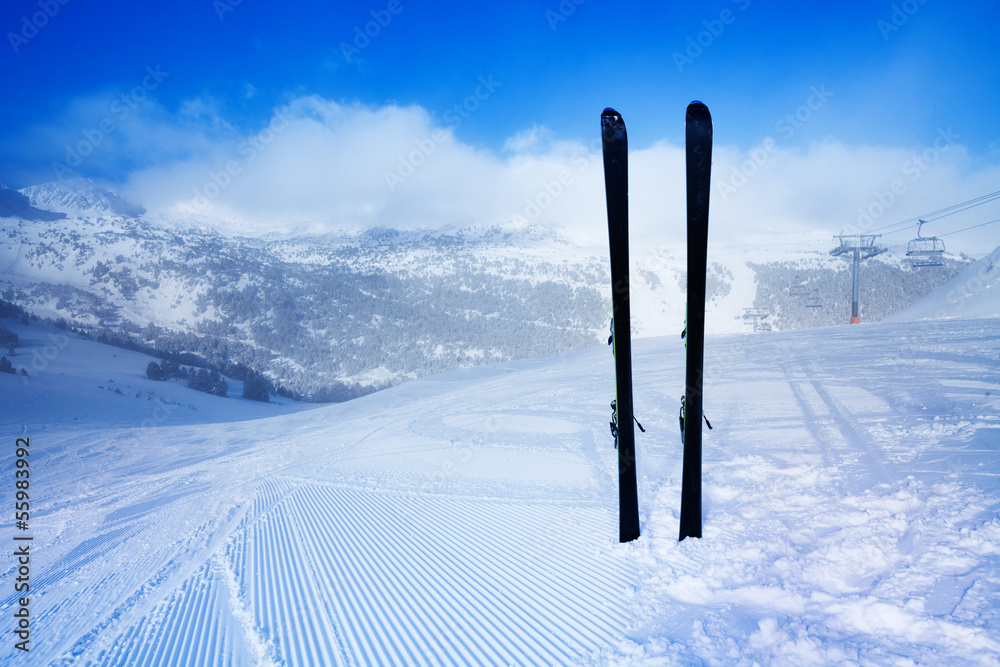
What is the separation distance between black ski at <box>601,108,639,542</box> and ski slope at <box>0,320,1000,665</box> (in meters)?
1.09

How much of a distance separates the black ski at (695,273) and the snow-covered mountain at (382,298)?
6293 centimetres

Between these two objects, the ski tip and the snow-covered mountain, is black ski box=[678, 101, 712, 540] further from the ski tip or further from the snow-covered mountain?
the snow-covered mountain

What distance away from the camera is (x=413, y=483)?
7977 millimetres

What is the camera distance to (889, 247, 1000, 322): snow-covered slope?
2306cm

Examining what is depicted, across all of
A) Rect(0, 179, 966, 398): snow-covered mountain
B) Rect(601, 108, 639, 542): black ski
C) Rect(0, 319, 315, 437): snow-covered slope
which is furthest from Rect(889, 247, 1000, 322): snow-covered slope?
Rect(0, 319, 315, 437): snow-covered slope

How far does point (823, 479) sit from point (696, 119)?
184 inches

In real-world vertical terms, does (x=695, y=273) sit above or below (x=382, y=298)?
below

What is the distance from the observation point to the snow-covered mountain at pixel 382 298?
242 ft

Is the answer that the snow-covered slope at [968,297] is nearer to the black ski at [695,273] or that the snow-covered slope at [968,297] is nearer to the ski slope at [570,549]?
the ski slope at [570,549]

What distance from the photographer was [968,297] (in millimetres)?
25516

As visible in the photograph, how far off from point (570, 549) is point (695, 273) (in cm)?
313

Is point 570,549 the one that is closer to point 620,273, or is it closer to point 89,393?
point 620,273

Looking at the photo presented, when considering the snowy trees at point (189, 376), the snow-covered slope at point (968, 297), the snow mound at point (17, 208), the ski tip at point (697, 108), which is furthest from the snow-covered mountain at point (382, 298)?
the ski tip at point (697, 108)

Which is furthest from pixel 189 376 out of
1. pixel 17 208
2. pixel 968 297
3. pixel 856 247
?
pixel 17 208
